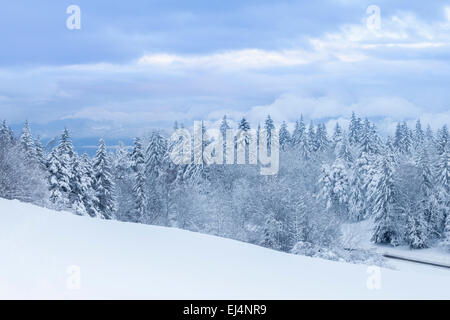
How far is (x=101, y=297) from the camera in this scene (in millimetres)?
6309

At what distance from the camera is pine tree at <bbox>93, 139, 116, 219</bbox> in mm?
41156

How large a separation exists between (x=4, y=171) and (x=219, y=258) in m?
21.3

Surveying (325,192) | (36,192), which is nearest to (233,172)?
(325,192)

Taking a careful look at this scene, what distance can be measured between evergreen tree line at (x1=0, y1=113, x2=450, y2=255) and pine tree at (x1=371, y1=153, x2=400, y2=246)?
9cm

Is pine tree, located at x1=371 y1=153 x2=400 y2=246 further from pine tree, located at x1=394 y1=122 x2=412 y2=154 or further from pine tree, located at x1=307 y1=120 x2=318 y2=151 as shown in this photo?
pine tree, located at x1=394 y1=122 x2=412 y2=154

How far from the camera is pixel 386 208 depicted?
4209 cm

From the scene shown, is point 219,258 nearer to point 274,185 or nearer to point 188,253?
point 188,253

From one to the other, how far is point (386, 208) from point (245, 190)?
13.1 meters

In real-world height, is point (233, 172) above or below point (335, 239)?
above

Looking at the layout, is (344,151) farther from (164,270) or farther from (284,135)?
(164,270)

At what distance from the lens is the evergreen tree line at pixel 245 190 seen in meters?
30.8

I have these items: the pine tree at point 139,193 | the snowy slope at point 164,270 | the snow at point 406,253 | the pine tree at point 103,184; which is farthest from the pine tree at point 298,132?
the snowy slope at point 164,270

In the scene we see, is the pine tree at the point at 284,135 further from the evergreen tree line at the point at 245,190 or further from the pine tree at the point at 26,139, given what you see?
the pine tree at the point at 26,139
